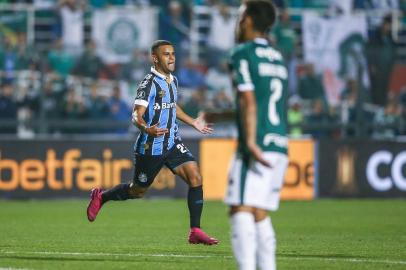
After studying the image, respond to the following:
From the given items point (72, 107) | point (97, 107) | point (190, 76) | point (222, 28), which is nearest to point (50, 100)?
point (72, 107)

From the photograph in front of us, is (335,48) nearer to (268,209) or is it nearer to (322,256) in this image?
(322,256)

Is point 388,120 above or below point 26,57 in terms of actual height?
below

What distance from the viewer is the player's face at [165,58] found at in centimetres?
1166

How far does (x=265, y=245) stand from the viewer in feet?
23.1

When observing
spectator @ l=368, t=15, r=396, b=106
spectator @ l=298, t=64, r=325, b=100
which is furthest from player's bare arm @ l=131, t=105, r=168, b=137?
spectator @ l=368, t=15, r=396, b=106

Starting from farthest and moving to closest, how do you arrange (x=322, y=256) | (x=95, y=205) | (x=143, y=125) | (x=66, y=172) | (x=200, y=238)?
(x=66, y=172) → (x=95, y=205) → (x=200, y=238) → (x=143, y=125) → (x=322, y=256)

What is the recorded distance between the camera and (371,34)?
22578mm

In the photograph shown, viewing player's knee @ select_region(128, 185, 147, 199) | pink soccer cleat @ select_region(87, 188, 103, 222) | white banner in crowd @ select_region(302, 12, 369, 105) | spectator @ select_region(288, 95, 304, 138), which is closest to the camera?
player's knee @ select_region(128, 185, 147, 199)

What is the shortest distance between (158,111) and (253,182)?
4.73 metres

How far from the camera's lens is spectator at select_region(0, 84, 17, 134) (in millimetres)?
20047

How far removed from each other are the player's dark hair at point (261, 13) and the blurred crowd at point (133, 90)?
1330 cm

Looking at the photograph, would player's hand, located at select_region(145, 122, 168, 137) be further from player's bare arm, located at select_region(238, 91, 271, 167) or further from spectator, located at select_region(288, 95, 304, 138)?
spectator, located at select_region(288, 95, 304, 138)

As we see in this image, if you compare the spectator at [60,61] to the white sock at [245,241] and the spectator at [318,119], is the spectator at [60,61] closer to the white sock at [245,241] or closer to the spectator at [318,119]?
the spectator at [318,119]

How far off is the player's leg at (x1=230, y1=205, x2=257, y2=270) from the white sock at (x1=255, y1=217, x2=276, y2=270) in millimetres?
113
